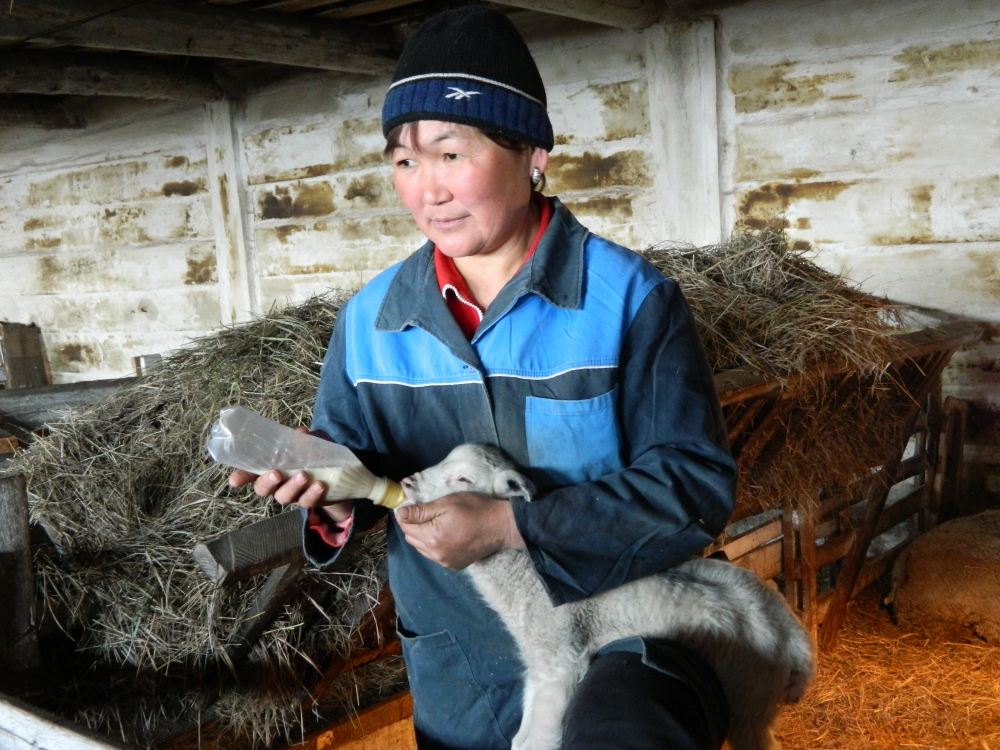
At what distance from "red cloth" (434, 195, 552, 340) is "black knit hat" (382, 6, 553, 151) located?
0.21 metres

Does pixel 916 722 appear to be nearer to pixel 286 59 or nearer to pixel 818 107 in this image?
pixel 818 107

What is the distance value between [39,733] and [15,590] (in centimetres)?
76

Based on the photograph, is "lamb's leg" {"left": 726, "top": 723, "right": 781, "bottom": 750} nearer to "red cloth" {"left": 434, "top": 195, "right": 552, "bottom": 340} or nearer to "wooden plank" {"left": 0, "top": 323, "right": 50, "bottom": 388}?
"red cloth" {"left": 434, "top": 195, "right": 552, "bottom": 340}

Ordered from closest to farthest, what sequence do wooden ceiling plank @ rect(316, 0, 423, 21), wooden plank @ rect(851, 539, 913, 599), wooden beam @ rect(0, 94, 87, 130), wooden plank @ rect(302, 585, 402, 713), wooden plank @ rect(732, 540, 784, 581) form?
1. wooden plank @ rect(302, 585, 402, 713)
2. wooden plank @ rect(732, 540, 784, 581)
3. wooden plank @ rect(851, 539, 913, 599)
4. wooden ceiling plank @ rect(316, 0, 423, 21)
5. wooden beam @ rect(0, 94, 87, 130)

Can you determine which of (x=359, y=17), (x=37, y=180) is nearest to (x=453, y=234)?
(x=359, y=17)

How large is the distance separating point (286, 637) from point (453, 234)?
1246 millimetres

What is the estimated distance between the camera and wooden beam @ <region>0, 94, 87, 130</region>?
278 inches

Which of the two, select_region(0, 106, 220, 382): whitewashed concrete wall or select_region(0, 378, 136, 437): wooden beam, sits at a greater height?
select_region(0, 106, 220, 382): whitewashed concrete wall

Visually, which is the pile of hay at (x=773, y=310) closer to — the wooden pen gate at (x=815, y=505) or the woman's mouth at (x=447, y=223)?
the wooden pen gate at (x=815, y=505)

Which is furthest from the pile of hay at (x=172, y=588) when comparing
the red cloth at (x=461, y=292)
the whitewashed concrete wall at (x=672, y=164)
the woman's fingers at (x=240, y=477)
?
the whitewashed concrete wall at (x=672, y=164)

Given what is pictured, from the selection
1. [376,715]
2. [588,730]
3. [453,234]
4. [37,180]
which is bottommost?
[376,715]

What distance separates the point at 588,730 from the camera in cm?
140

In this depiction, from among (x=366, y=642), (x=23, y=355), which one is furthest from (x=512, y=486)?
(x=23, y=355)

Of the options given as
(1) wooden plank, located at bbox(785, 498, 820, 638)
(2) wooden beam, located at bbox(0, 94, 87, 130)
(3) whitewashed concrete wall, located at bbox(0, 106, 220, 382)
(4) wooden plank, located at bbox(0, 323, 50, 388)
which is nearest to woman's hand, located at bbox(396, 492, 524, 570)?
(1) wooden plank, located at bbox(785, 498, 820, 638)
